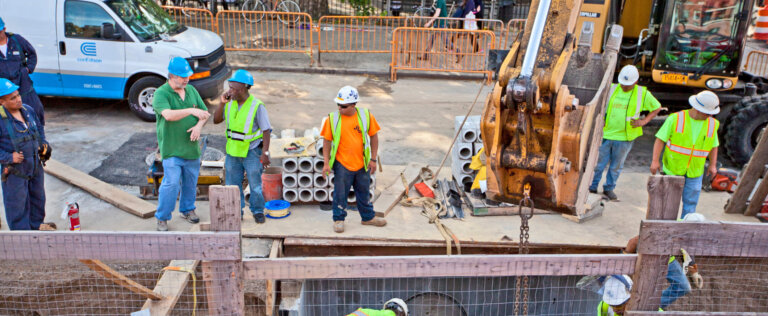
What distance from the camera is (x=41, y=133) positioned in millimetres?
6547

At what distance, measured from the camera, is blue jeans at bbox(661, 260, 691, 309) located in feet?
16.2

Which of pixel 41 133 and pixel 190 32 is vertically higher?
pixel 190 32

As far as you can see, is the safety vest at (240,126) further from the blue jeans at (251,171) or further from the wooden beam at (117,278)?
the wooden beam at (117,278)

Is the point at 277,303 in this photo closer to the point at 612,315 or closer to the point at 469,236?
the point at 469,236

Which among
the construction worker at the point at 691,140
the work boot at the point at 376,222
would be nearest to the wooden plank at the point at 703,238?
the construction worker at the point at 691,140

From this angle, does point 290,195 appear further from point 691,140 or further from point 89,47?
point 89,47

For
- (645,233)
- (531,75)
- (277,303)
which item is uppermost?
(531,75)

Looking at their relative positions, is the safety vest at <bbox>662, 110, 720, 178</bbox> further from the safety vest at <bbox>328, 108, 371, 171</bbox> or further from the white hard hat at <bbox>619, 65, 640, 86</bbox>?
the safety vest at <bbox>328, 108, 371, 171</bbox>

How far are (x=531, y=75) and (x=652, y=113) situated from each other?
14.2 ft

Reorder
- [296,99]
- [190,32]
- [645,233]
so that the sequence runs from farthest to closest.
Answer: [296,99], [190,32], [645,233]

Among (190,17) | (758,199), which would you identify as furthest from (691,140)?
(190,17)

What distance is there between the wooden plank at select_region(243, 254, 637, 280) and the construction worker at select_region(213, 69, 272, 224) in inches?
118

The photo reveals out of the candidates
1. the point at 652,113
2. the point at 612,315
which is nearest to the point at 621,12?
the point at 652,113

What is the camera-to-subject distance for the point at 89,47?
10.4 meters
